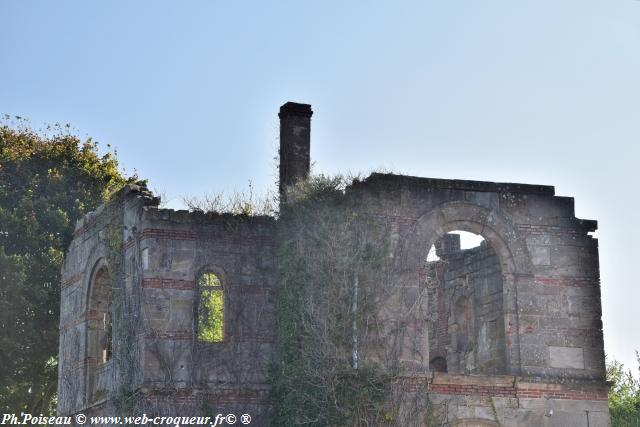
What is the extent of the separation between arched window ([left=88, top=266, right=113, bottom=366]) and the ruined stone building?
0.68 meters

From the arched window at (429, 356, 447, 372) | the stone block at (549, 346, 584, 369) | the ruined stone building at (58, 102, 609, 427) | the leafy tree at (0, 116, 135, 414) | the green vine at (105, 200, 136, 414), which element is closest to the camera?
the ruined stone building at (58, 102, 609, 427)

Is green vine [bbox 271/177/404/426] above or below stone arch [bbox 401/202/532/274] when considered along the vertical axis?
below

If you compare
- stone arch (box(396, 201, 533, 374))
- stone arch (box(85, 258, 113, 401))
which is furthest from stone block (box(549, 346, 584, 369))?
stone arch (box(85, 258, 113, 401))

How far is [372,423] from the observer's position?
69.6ft

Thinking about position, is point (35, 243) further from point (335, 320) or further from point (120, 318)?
point (335, 320)

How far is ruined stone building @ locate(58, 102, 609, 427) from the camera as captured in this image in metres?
22.2

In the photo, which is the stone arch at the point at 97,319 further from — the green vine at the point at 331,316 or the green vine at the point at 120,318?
the green vine at the point at 331,316

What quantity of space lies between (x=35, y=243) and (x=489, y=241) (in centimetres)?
1408

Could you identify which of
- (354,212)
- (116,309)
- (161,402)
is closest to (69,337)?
(116,309)

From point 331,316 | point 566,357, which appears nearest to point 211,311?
point 331,316

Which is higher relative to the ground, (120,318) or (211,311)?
(211,311)

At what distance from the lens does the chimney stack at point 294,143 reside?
81.7 feet

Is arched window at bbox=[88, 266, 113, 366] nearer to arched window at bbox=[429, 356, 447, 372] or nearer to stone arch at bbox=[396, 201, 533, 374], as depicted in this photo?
stone arch at bbox=[396, 201, 533, 374]

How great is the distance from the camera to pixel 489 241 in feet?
75.5
